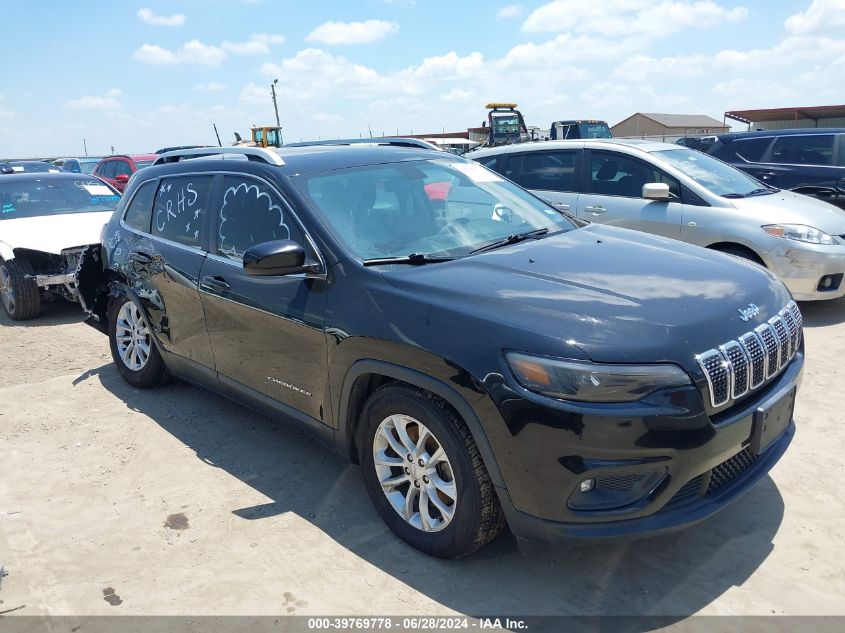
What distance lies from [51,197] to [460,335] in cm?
790

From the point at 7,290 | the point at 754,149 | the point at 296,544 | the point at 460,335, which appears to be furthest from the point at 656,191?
the point at 7,290

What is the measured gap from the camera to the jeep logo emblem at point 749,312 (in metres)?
2.72

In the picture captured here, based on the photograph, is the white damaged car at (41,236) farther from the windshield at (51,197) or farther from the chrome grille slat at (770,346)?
the chrome grille slat at (770,346)

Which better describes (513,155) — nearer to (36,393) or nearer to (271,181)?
(271,181)

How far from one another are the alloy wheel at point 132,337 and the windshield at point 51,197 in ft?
13.2

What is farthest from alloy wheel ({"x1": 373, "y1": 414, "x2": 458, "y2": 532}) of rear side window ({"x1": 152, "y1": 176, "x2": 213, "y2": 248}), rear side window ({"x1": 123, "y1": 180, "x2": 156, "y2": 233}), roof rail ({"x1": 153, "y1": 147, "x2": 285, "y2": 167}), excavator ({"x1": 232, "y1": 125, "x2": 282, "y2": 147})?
excavator ({"x1": 232, "y1": 125, "x2": 282, "y2": 147})

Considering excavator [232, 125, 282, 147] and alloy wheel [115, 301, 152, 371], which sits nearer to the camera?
alloy wheel [115, 301, 152, 371]

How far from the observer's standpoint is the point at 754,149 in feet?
29.6

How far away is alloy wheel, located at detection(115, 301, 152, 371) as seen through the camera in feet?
16.3

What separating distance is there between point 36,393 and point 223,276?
8.33 feet

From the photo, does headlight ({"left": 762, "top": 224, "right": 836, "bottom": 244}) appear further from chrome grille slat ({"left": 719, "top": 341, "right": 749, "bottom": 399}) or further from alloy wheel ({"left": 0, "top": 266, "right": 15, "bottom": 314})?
alloy wheel ({"left": 0, "top": 266, "right": 15, "bottom": 314})

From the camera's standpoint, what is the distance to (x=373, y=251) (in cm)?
322

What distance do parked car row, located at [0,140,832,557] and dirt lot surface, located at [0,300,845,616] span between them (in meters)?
0.30

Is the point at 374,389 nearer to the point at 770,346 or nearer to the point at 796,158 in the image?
the point at 770,346
